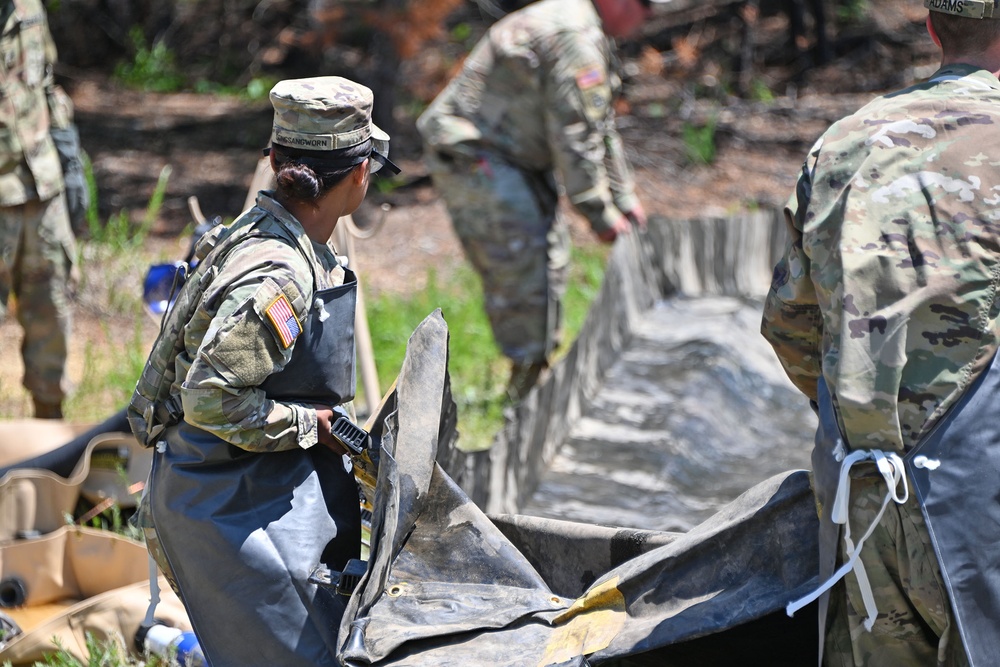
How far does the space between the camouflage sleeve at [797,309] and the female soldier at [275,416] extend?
3.25ft

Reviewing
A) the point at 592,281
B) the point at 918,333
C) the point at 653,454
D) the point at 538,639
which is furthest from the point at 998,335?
the point at 592,281

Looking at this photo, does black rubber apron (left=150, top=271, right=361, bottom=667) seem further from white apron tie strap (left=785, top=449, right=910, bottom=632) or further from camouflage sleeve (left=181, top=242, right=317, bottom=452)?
white apron tie strap (left=785, top=449, right=910, bottom=632)

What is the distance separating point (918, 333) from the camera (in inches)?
84.7

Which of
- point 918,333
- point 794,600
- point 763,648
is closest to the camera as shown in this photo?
point 918,333

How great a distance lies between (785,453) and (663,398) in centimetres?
93

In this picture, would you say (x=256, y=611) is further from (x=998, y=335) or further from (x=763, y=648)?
(x=998, y=335)

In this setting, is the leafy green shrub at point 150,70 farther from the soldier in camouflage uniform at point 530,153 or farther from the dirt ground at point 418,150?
the soldier in camouflage uniform at point 530,153

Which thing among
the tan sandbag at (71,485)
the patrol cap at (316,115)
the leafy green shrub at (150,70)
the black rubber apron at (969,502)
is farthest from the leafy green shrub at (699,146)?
the black rubber apron at (969,502)

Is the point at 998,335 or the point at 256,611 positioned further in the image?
the point at 256,611

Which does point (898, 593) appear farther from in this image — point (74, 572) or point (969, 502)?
point (74, 572)

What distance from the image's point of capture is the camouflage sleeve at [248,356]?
244cm

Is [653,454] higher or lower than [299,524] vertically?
lower

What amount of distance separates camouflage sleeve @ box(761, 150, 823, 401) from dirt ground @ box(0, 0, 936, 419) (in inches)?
226

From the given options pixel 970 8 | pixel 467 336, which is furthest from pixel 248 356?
pixel 467 336
